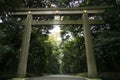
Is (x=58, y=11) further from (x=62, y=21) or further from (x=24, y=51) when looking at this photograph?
(x=24, y=51)

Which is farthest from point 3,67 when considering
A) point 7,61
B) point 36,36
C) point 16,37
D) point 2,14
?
point 2,14

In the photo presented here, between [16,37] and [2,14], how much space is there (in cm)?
602

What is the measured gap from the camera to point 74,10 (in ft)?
49.4

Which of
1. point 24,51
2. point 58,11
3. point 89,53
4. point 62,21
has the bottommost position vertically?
point 89,53

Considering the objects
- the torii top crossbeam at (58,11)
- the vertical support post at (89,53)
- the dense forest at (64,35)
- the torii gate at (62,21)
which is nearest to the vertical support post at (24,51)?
the torii gate at (62,21)

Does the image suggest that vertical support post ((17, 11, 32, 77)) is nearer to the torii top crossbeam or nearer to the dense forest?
the torii top crossbeam

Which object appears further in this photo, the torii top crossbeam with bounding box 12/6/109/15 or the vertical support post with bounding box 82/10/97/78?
the torii top crossbeam with bounding box 12/6/109/15

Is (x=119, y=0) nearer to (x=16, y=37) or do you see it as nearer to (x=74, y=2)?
(x=74, y=2)

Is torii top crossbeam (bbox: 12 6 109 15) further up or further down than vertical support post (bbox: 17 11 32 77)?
further up

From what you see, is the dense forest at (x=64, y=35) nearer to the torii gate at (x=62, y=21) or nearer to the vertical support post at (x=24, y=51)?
the torii gate at (x=62, y=21)

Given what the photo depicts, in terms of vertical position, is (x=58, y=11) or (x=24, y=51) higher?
(x=58, y=11)

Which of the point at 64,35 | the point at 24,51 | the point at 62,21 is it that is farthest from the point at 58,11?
the point at 64,35

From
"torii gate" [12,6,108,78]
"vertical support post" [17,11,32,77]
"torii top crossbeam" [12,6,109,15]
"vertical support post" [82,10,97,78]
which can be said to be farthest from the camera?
"torii top crossbeam" [12,6,109,15]

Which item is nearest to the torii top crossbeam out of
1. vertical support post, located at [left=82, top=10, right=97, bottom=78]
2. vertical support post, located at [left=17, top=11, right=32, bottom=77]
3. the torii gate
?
the torii gate
